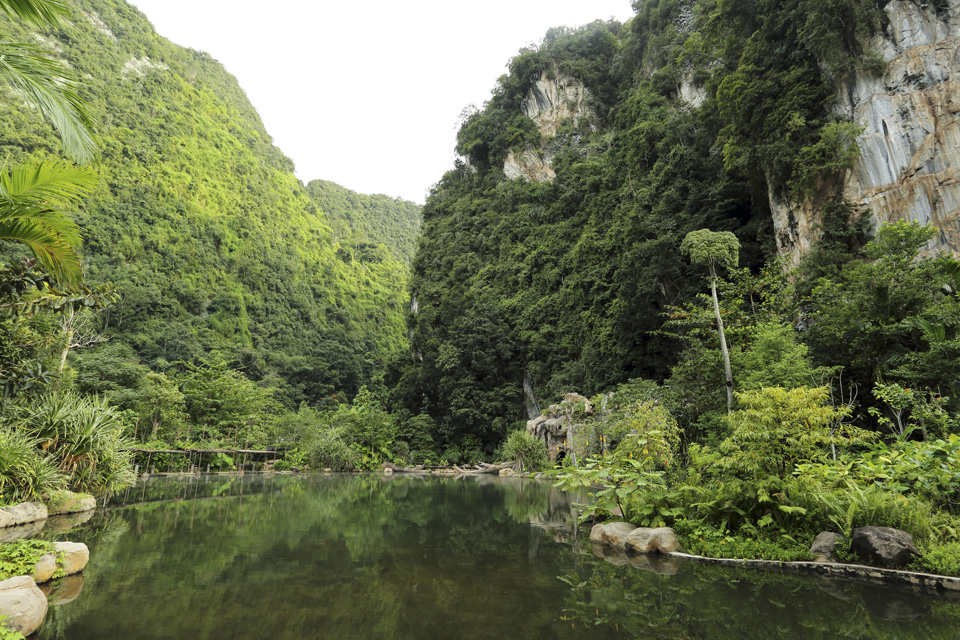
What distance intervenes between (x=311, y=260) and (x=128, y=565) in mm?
73253

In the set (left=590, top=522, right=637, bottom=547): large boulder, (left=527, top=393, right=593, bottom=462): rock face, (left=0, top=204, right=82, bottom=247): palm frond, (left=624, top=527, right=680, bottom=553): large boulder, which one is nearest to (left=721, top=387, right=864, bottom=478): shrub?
(left=624, top=527, right=680, bottom=553): large boulder

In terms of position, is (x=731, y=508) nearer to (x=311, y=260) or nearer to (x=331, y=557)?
(x=331, y=557)

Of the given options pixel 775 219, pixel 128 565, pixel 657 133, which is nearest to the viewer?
pixel 128 565

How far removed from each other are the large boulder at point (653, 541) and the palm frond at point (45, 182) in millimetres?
8340

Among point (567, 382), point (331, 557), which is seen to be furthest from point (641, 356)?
point (331, 557)

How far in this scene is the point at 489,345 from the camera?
3612 cm

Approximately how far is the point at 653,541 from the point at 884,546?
262cm

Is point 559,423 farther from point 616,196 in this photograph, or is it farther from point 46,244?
point 46,244

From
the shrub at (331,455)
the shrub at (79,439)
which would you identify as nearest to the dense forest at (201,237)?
the shrub at (331,455)

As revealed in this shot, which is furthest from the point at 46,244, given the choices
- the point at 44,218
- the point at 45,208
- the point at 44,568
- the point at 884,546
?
the point at 884,546

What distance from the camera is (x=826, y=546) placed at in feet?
18.4

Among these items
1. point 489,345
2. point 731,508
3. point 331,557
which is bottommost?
point 331,557

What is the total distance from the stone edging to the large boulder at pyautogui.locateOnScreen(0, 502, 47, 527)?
11.3 meters

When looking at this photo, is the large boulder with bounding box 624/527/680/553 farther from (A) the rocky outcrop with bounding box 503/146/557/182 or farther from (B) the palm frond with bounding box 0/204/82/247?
(A) the rocky outcrop with bounding box 503/146/557/182
